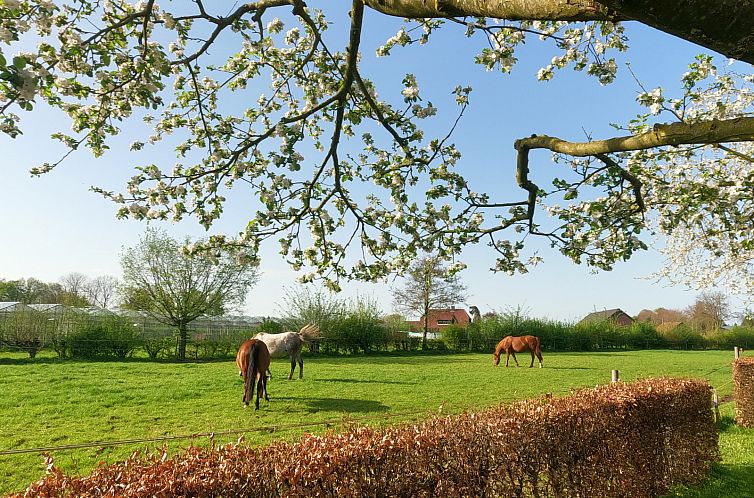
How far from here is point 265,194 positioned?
19.2ft

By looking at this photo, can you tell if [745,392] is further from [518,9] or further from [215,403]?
[215,403]

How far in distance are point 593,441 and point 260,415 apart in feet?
23.0

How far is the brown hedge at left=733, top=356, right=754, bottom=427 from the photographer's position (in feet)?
30.2

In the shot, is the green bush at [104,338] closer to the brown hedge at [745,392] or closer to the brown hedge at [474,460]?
the brown hedge at [474,460]

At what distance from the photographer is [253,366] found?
10.5 metres

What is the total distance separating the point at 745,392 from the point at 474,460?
8.85 m

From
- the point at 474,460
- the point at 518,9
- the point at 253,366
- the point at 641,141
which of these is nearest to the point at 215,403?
the point at 253,366

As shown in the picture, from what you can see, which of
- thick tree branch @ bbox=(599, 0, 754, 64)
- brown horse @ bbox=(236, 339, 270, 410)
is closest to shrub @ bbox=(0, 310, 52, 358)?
brown horse @ bbox=(236, 339, 270, 410)

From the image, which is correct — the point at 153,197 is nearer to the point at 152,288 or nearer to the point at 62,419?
the point at 62,419

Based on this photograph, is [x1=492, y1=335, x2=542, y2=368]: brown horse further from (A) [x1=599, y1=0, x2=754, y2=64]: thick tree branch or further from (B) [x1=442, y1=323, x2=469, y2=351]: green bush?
(A) [x1=599, y1=0, x2=754, y2=64]: thick tree branch

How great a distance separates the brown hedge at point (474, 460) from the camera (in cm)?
245

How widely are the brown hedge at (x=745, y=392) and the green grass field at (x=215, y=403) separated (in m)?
0.28

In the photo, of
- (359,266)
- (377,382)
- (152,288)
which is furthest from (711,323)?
(359,266)

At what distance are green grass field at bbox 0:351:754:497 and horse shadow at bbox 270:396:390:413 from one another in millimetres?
23
